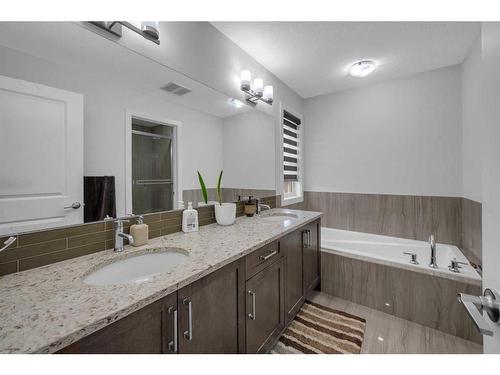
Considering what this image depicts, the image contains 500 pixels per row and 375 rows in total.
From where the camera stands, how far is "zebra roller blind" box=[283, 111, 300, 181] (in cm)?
264

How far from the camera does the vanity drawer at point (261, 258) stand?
43.1 inches

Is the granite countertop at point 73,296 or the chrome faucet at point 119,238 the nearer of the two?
the granite countertop at point 73,296

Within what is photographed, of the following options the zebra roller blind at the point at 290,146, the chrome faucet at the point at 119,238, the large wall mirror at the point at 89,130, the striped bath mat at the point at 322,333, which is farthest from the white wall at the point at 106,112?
the zebra roller blind at the point at 290,146

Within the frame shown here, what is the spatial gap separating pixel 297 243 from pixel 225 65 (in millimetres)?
1576

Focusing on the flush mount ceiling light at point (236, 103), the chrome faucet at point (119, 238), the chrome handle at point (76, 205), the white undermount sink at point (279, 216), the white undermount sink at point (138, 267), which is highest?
the flush mount ceiling light at point (236, 103)

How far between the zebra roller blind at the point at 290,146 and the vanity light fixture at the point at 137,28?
1.75 m

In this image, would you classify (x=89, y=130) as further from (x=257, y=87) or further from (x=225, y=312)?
(x=257, y=87)

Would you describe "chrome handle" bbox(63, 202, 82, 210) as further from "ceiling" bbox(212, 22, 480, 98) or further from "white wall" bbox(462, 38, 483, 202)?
"white wall" bbox(462, 38, 483, 202)

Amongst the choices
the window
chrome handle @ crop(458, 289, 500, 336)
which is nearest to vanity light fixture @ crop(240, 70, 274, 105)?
the window

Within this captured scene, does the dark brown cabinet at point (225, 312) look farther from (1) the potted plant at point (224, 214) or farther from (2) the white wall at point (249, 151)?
(2) the white wall at point (249, 151)

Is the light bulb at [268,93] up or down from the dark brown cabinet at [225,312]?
up

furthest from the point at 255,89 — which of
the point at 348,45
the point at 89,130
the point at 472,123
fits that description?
the point at 472,123

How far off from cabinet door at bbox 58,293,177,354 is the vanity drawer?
454 mm

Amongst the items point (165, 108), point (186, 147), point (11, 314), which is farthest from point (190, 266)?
point (165, 108)
